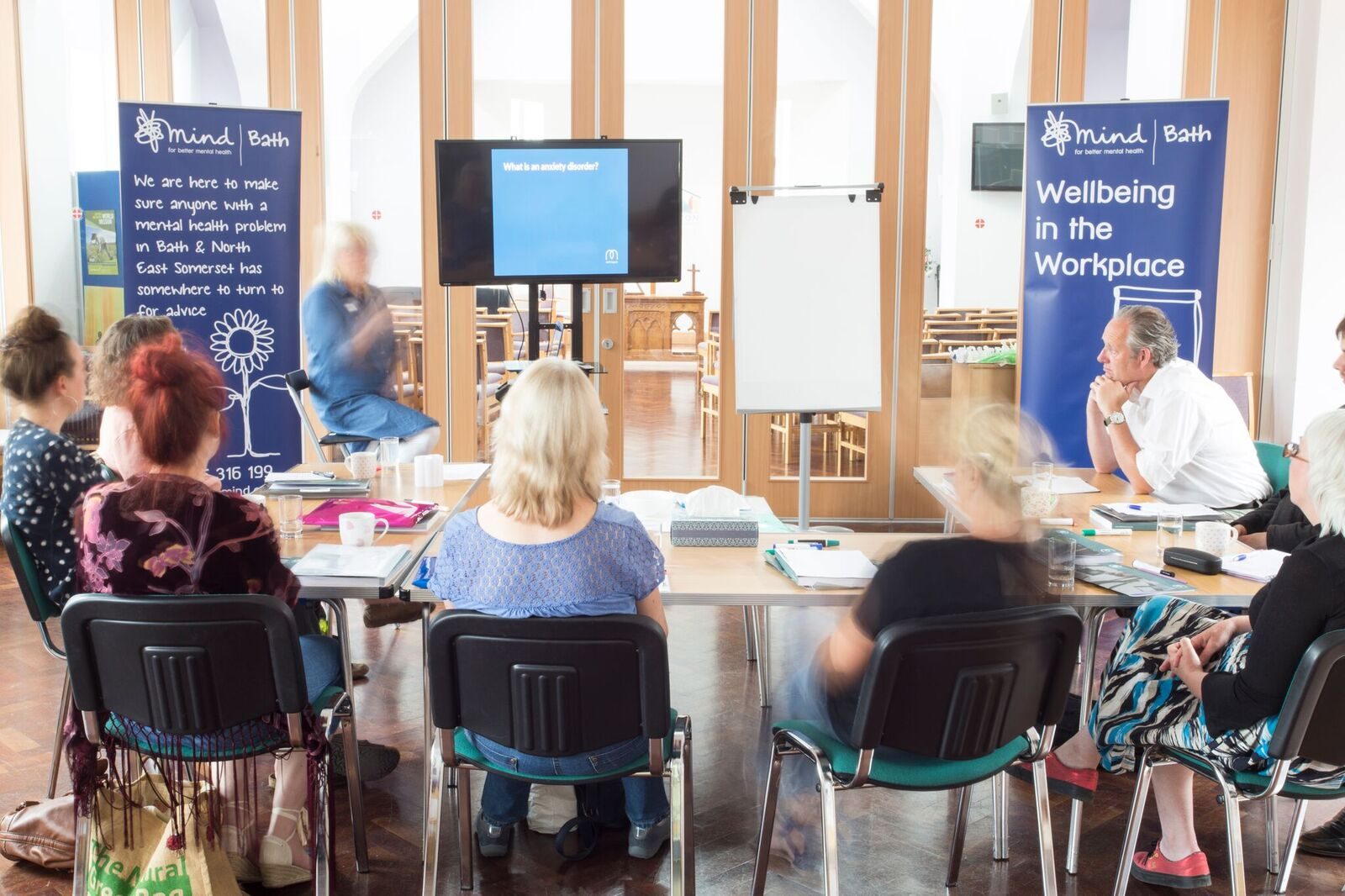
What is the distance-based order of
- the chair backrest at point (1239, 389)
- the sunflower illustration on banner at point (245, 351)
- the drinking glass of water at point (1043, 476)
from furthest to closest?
the chair backrest at point (1239, 389) < the sunflower illustration on banner at point (245, 351) < the drinking glass of water at point (1043, 476)

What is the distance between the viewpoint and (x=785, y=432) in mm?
6652

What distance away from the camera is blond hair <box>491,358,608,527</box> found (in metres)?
2.37

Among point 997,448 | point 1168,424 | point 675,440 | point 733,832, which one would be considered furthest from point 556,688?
point 675,440

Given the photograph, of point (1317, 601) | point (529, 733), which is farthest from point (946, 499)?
point (529, 733)

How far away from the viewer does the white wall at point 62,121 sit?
23.2ft

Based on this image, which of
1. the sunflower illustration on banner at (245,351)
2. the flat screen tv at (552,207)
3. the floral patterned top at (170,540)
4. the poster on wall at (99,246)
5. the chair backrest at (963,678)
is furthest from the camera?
the poster on wall at (99,246)

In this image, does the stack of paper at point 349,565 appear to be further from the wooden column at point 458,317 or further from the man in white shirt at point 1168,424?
the wooden column at point 458,317

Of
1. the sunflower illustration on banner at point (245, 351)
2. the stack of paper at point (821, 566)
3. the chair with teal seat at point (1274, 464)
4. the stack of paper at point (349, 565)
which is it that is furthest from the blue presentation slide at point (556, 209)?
the chair with teal seat at point (1274, 464)

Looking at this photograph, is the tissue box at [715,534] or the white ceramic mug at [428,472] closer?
the tissue box at [715,534]

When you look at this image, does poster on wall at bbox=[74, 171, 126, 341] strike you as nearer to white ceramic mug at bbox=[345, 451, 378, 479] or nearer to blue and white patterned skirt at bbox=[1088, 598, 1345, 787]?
white ceramic mug at bbox=[345, 451, 378, 479]

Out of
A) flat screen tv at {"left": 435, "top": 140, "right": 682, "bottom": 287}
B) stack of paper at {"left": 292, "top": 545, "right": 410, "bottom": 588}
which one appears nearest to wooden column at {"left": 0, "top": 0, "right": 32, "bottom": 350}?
flat screen tv at {"left": 435, "top": 140, "right": 682, "bottom": 287}

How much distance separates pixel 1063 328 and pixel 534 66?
10.4 feet

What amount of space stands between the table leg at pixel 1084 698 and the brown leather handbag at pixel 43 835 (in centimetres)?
248

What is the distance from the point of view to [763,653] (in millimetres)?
4102
